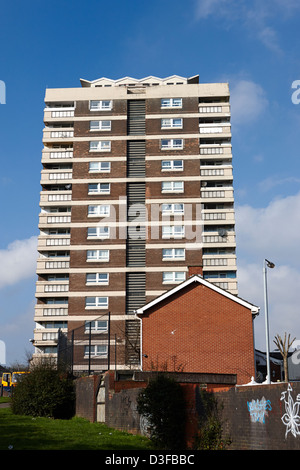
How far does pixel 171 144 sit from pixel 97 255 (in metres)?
14.4

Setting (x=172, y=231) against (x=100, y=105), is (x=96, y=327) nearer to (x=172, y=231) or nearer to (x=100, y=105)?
(x=172, y=231)

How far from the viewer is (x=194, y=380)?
24.7m

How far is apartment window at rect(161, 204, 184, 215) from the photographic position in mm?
59344

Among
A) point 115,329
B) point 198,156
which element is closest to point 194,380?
point 115,329

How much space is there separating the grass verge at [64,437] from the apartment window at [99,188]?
38948mm

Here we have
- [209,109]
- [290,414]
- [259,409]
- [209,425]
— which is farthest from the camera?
[209,109]

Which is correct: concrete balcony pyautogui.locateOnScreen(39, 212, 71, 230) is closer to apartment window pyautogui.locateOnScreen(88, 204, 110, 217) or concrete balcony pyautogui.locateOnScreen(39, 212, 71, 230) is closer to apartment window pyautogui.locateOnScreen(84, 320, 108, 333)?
apartment window pyautogui.locateOnScreen(88, 204, 110, 217)

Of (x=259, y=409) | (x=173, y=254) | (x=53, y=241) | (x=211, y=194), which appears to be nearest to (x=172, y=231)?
(x=173, y=254)

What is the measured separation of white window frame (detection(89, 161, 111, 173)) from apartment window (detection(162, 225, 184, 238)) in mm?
8850

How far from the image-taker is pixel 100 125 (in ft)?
206

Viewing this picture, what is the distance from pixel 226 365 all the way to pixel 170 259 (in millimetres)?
23768

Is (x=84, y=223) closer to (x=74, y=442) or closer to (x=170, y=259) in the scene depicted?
(x=170, y=259)
